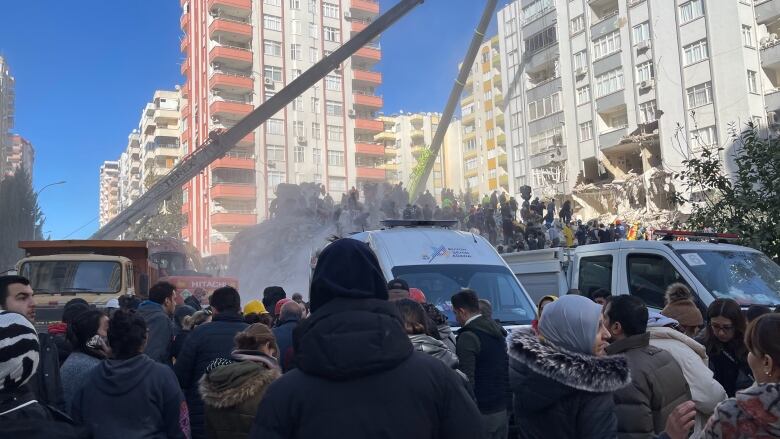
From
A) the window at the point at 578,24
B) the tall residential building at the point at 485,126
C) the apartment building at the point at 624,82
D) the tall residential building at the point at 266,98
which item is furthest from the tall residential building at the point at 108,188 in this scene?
the window at the point at 578,24

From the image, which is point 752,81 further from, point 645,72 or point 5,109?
point 5,109

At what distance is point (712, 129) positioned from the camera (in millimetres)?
34594

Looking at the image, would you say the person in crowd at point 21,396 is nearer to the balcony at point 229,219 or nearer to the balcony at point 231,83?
the balcony at point 229,219

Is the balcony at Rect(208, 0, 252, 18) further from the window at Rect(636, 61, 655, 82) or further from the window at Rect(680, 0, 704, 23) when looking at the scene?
the window at Rect(680, 0, 704, 23)

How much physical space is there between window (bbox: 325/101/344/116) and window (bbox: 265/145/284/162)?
18.6 ft

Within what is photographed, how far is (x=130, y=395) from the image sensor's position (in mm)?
3102

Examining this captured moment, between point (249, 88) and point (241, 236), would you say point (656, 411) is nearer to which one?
point (241, 236)

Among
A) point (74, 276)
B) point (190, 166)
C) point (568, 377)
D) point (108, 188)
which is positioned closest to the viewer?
point (568, 377)

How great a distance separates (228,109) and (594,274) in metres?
47.0

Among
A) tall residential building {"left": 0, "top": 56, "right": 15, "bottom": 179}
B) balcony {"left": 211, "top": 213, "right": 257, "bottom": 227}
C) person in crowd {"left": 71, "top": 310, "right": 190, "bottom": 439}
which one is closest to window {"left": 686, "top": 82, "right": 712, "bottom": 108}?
balcony {"left": 211, "top": 213, "right": 257, "bottom": 227}

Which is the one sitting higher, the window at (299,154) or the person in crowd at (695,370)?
the window at (299,154)

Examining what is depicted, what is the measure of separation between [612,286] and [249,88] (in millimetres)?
49209

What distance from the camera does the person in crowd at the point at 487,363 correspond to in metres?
4.55

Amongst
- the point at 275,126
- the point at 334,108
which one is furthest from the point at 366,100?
the point at 275,126
